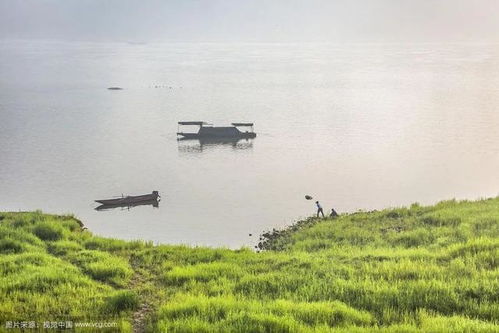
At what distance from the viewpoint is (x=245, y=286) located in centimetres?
1259

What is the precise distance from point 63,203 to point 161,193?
23.0ft

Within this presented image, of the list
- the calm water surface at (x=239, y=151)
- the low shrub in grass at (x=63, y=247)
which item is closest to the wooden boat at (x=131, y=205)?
the calm water surface at (x=239, y=151)

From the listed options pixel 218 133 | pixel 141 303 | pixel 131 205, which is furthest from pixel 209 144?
pixel 141 303

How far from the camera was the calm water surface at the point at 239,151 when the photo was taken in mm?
37625

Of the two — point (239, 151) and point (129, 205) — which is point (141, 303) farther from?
point (239, 151)

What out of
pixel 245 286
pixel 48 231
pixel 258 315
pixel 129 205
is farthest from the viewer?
pixel 129 205

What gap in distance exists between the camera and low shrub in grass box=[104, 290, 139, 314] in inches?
425

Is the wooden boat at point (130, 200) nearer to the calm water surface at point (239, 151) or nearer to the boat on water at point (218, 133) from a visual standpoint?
the calm water surface at point (239, 151)

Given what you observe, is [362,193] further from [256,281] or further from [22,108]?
[22,108]

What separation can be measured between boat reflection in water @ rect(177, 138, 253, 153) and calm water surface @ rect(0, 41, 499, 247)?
355 mm

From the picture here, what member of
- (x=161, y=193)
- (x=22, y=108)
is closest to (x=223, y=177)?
(x=161, y=193)

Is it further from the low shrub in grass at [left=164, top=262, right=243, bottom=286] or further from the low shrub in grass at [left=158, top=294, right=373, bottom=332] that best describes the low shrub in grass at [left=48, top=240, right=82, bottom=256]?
the low shrub in grass at [left=158, top=294, right=373, bottom=332]

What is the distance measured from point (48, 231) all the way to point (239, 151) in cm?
4038

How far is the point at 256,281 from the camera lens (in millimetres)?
12938
